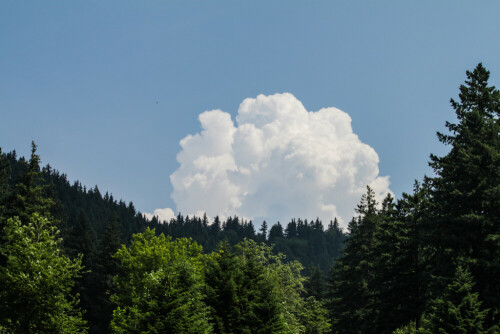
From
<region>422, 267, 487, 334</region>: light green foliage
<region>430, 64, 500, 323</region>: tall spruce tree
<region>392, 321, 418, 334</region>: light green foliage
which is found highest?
<region>430, 64, 500, 323</region>: tall spruce tree

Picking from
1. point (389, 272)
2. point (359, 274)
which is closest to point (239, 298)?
point (389, 272)

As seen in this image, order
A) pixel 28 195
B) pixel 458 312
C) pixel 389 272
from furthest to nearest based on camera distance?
pixel 28 195, pixel 389 272, pixel 458 312

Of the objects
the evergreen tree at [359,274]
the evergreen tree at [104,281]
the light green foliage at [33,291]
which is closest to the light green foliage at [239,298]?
the light green foliage at [33,291]

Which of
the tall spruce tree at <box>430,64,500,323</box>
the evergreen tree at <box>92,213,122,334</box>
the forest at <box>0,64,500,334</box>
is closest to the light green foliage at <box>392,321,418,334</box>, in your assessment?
the forest at <box>0,64,500,334</box>

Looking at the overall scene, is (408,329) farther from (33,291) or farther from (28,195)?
(28,195)

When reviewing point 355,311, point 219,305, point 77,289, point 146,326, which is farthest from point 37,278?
point 77,289

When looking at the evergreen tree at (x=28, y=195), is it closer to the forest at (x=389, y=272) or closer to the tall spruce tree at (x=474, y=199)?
the forest at (x=389, y=272)

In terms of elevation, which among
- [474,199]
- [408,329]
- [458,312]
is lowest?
[408,329]

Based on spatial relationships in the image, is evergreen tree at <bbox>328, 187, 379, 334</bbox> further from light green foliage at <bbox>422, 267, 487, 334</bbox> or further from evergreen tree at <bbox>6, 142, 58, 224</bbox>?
evergreen tree at <bbox>6, 142, 58, 224</bbox>

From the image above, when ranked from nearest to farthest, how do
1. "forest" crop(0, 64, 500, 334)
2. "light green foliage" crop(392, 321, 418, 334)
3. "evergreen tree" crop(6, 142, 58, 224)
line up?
1. "forest" crop(0, 64, 500, 334)
2. "light green foliage" crop(392, 321, 418, 334)
3. "evergreen tree" crop(6, 142, 58, 224)

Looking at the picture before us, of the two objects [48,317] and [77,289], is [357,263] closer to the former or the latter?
[48,317]

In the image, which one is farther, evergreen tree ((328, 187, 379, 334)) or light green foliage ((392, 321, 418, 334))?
evergreen tree ((328, 187, 379, 334))

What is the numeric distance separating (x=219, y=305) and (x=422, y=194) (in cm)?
1926

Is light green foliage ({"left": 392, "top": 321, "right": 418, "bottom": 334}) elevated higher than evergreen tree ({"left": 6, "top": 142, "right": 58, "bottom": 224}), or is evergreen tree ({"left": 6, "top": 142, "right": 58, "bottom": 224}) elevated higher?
evergreen tree ({"left": 6, "top": 142, "right": 58, "bottom": 224})
